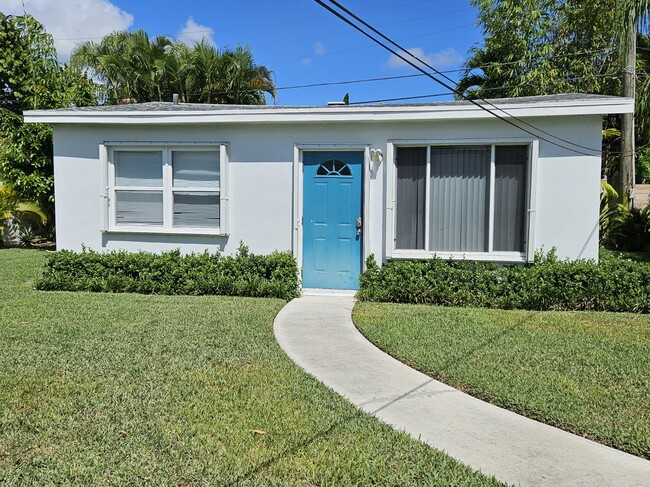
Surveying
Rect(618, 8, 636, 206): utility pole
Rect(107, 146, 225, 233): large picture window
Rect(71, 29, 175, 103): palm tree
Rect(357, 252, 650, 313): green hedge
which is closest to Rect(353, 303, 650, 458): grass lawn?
Rect(357, 252, 650, 313): green hedge

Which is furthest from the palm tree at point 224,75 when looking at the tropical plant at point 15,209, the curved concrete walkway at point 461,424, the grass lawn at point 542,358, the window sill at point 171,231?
the curved concrete walkway at point 461,424

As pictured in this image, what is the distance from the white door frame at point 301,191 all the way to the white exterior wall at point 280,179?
1.7 inches

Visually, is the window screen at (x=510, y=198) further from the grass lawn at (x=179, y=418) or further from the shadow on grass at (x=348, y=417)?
the grass lawn at (x=179, y=418)

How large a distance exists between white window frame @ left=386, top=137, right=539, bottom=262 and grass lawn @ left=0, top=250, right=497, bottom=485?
3034mm

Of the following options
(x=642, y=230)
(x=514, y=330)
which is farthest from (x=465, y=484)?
(x=642, y=230)

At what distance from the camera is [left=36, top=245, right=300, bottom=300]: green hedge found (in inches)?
331

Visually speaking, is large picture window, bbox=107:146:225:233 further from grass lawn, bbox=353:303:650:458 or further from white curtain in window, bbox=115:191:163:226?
grass lawn, bbox=353:303:650:458

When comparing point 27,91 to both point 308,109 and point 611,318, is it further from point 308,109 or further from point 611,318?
point 611,318

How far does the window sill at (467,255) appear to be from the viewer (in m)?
8.05

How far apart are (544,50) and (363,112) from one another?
1282cm

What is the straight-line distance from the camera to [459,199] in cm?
834

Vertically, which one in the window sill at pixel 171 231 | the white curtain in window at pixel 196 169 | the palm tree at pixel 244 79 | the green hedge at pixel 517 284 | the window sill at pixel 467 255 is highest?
the palm tree at pixel 244 79

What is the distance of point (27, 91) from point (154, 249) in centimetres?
1003

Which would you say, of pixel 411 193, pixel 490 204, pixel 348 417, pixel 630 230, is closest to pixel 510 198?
pixel 490 204
